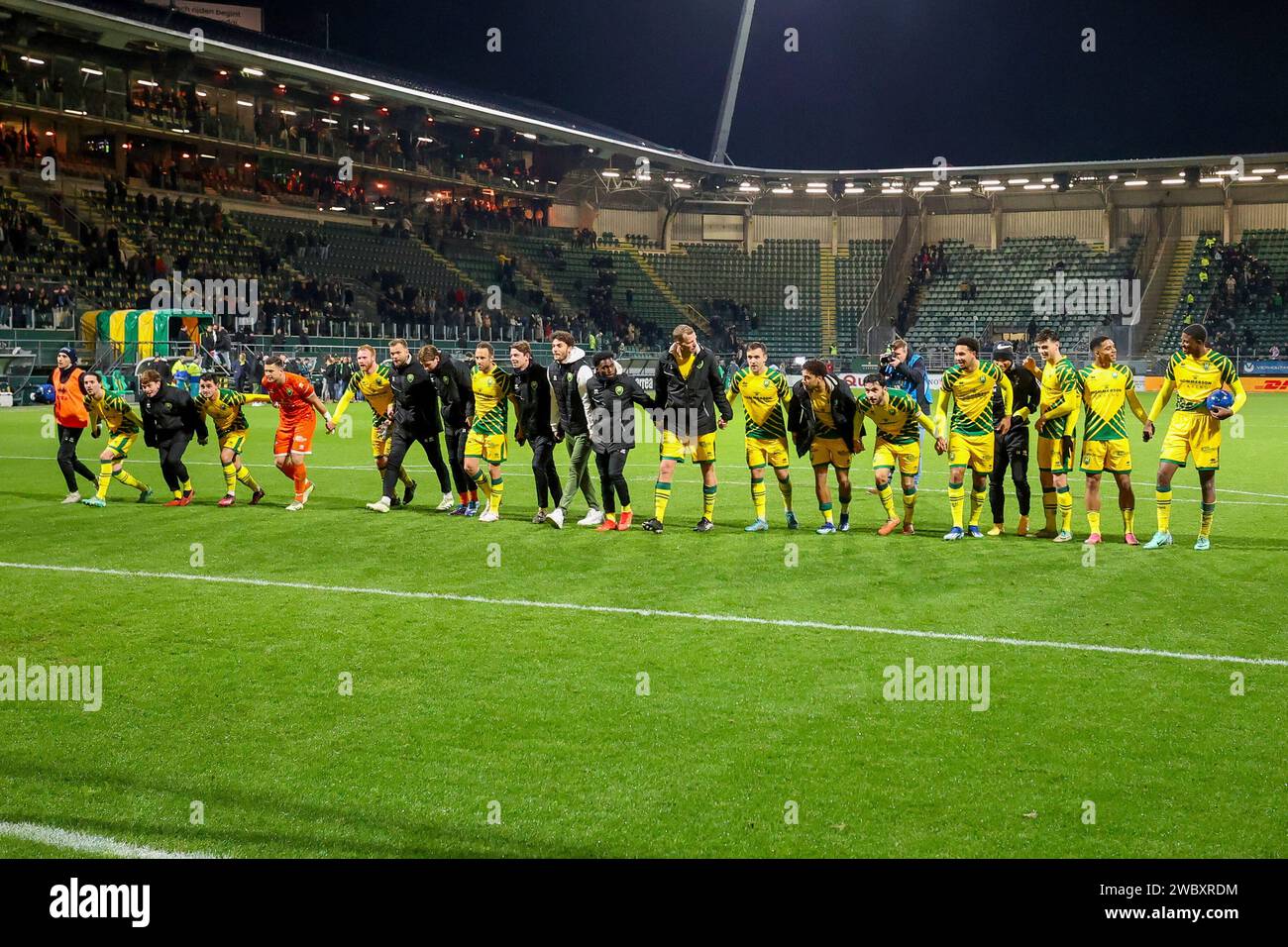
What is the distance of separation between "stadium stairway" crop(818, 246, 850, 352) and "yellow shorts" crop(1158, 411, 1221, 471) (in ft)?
148

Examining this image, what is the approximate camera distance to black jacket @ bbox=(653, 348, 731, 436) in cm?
1329

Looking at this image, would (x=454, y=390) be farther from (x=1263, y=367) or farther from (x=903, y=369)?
(x=1263, y=367)

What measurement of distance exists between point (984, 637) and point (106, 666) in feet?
18.9

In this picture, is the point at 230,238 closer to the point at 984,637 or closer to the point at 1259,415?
the point at 1259,415

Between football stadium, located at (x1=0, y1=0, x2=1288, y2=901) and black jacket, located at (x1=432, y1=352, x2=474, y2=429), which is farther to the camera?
black jacket, located at (x1=432, y1=352, x2=474, y2=429)

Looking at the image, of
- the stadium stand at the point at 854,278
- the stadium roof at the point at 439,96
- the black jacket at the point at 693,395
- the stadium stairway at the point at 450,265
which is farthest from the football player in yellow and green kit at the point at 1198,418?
the stadium stand at the point at 854,278

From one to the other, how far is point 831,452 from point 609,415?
257cm

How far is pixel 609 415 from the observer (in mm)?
13367

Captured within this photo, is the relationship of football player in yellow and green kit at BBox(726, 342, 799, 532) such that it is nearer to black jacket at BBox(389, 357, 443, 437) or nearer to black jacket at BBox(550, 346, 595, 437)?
black jacket at BBox(550, 346, 595, 437)

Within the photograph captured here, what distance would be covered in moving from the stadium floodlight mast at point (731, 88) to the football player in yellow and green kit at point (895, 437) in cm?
4513

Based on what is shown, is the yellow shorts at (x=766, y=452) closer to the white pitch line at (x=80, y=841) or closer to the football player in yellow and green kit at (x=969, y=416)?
the football player in yellow and green kit at (x=969, y=416)

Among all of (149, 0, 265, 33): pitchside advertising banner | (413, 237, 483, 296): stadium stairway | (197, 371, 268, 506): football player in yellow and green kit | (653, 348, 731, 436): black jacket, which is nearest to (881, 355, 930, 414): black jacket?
(653, 348, 731, 436): black jacket

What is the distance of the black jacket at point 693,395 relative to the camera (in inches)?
523
